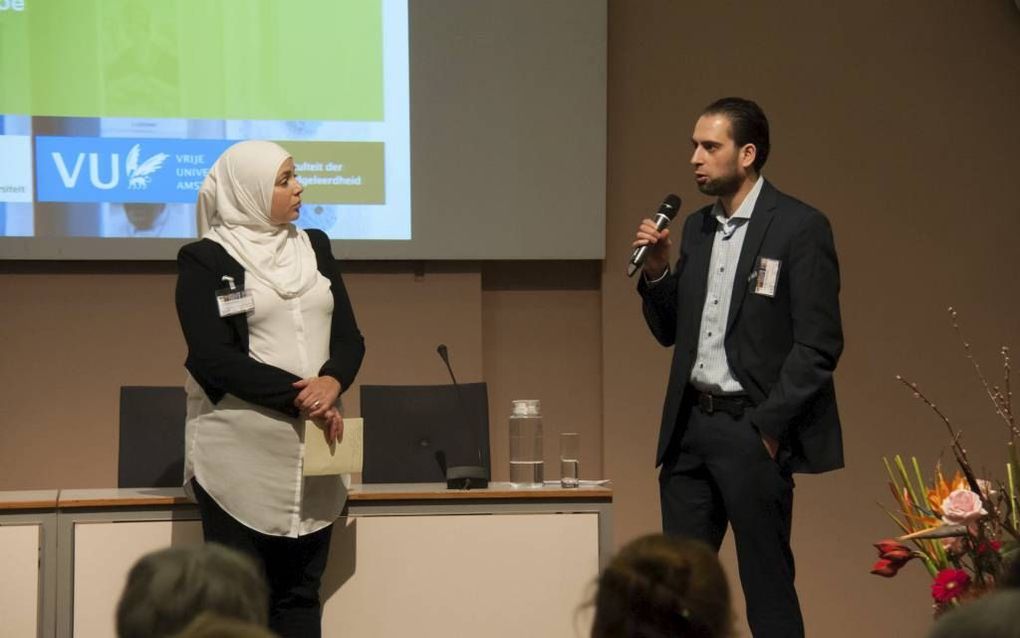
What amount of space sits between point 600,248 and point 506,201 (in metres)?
0.39

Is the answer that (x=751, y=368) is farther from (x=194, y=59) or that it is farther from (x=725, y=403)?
(x=194, y=59)

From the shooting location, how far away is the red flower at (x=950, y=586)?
1.91m

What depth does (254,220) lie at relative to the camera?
3.04m

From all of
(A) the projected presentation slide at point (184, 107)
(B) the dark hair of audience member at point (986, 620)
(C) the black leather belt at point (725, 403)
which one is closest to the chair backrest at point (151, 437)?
(A) the projected presentation slide at point (184, 107)

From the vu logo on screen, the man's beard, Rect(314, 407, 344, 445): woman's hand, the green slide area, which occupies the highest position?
the green slide area

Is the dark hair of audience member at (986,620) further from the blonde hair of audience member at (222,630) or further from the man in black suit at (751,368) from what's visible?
the man in black suit at (751,368)

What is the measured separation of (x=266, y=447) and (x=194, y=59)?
213 centimetres

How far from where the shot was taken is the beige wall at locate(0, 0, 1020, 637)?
16.1 feet

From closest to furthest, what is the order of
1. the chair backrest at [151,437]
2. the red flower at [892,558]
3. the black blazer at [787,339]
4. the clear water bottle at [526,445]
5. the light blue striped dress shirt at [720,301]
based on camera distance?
1. the red flower at [892,558]
2. the black blazer at [787,339]
3. the light blue striped dress shirt at [720,301]
4. the clear water bottle at [526,445]
5. the chair backrest at [151,437]

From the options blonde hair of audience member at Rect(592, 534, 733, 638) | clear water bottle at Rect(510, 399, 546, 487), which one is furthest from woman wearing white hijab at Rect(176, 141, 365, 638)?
blonde hair of audience member at Rect(592, 534, 733, 638)

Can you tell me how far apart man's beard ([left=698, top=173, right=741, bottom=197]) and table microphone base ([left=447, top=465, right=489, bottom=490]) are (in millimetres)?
906

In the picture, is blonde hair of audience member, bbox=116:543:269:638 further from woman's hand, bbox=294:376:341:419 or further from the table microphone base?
the table microphone base

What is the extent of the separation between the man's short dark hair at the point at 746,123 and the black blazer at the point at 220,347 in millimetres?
1056

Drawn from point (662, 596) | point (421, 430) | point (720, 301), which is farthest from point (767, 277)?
point (662, 596)
